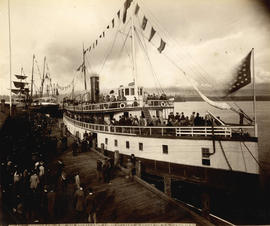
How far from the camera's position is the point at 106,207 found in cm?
681

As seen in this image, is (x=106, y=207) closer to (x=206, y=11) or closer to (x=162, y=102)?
(x=206, y=11)

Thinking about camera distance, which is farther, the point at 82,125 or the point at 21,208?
the point at 82,125

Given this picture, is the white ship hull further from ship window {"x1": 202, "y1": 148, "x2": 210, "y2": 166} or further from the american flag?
the american flag

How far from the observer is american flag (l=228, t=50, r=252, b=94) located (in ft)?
24.7

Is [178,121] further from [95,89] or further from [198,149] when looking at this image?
[95,89]

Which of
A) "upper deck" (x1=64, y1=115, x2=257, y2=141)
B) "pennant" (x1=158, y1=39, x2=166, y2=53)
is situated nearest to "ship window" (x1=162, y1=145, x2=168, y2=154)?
"upper deck" (x1=64, y1=115, x2=257, y2=141)

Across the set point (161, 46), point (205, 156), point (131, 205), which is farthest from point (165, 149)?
point (161, 46)

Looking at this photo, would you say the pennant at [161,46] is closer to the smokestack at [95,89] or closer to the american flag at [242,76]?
the american flag at [242,76]

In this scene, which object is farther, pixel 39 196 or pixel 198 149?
Answer: pixel 198 149

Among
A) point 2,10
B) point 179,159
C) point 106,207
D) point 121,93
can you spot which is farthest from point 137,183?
point 121,93

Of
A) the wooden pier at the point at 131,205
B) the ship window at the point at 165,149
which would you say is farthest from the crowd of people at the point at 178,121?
the wooden pier at the point at 131,205

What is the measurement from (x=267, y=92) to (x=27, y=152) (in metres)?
12.4

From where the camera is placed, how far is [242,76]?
25.5ft

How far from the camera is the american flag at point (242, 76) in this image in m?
7.53
